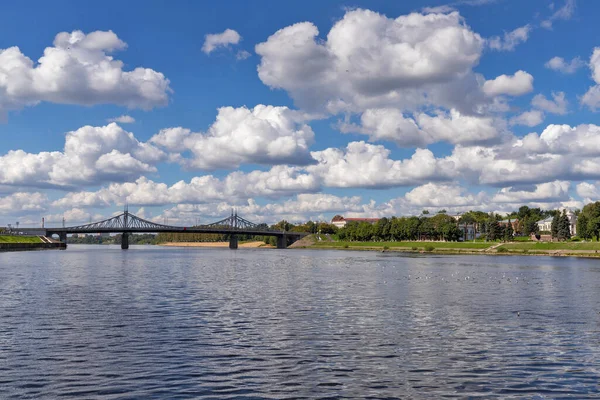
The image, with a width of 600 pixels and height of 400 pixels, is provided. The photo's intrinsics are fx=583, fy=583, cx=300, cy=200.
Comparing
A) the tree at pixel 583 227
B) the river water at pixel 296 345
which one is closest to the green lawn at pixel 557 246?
the tree at pixel 583 227

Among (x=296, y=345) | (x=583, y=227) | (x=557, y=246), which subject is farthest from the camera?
(x=583, y=227)

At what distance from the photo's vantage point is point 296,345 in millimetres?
28219

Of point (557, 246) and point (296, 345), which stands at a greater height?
point (296, 345)

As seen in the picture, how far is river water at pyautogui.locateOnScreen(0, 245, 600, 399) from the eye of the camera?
20938 mm

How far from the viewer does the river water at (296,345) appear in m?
20.9

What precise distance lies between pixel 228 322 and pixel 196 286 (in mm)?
26292

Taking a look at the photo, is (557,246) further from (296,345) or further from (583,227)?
(296,345)

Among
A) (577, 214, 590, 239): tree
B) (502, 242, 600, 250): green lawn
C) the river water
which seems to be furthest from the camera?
(577, 214, 590, 239): tree

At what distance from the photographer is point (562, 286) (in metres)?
62.8

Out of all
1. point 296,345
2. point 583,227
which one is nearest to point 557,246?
point 583,227

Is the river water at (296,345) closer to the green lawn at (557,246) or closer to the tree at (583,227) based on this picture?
the green lawn at (557,246)

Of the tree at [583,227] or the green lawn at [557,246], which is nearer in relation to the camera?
the green lawn at [557,246]

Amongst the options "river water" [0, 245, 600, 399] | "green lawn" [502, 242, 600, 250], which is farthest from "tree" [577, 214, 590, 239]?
"river water" [0, 245, 600, 399]

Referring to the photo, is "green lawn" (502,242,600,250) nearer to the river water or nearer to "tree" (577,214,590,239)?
"tree" (577,214,590,239)
